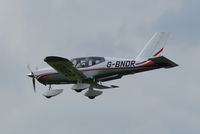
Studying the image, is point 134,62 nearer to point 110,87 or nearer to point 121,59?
point 121,59

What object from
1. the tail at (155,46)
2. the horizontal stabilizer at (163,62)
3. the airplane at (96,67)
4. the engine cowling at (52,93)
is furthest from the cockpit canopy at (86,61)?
the horizontal stabilizer at (163,62)

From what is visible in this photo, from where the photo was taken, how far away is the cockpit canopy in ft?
139

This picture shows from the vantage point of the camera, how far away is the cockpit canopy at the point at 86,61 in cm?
4234

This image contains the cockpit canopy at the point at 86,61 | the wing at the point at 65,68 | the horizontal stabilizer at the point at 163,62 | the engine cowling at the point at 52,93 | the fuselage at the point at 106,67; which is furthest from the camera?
the engine cowling at the point at 52,93

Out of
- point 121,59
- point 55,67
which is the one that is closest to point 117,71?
point 121,59

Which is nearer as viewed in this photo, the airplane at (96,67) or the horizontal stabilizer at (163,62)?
the horizontal stabilizer at (163,62)

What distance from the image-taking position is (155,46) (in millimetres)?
42938

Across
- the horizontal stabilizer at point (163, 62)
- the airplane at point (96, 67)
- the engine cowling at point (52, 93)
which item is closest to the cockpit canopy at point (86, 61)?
the airplane at point (96, 67)

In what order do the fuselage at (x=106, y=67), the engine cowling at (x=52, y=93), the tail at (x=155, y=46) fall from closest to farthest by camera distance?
1. the fuselage at (x=106, y=67)
2. the tail at (x=155, y=46)
3. the engine cowling at (x=52, y=93)

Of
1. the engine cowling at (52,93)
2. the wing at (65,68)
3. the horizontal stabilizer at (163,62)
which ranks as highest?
the horizontal stabilizer at (163,62)

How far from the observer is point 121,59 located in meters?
42.1

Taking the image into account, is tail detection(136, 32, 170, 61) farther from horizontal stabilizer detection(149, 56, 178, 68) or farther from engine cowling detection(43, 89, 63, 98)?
engine cowling detection(43, 89, 63, 98)

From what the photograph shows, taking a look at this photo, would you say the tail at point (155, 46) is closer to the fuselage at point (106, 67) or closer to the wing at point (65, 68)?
the fuselage at point (106, 67)

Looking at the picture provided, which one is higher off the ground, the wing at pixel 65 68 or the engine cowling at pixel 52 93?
the wing at pixel 65 68
